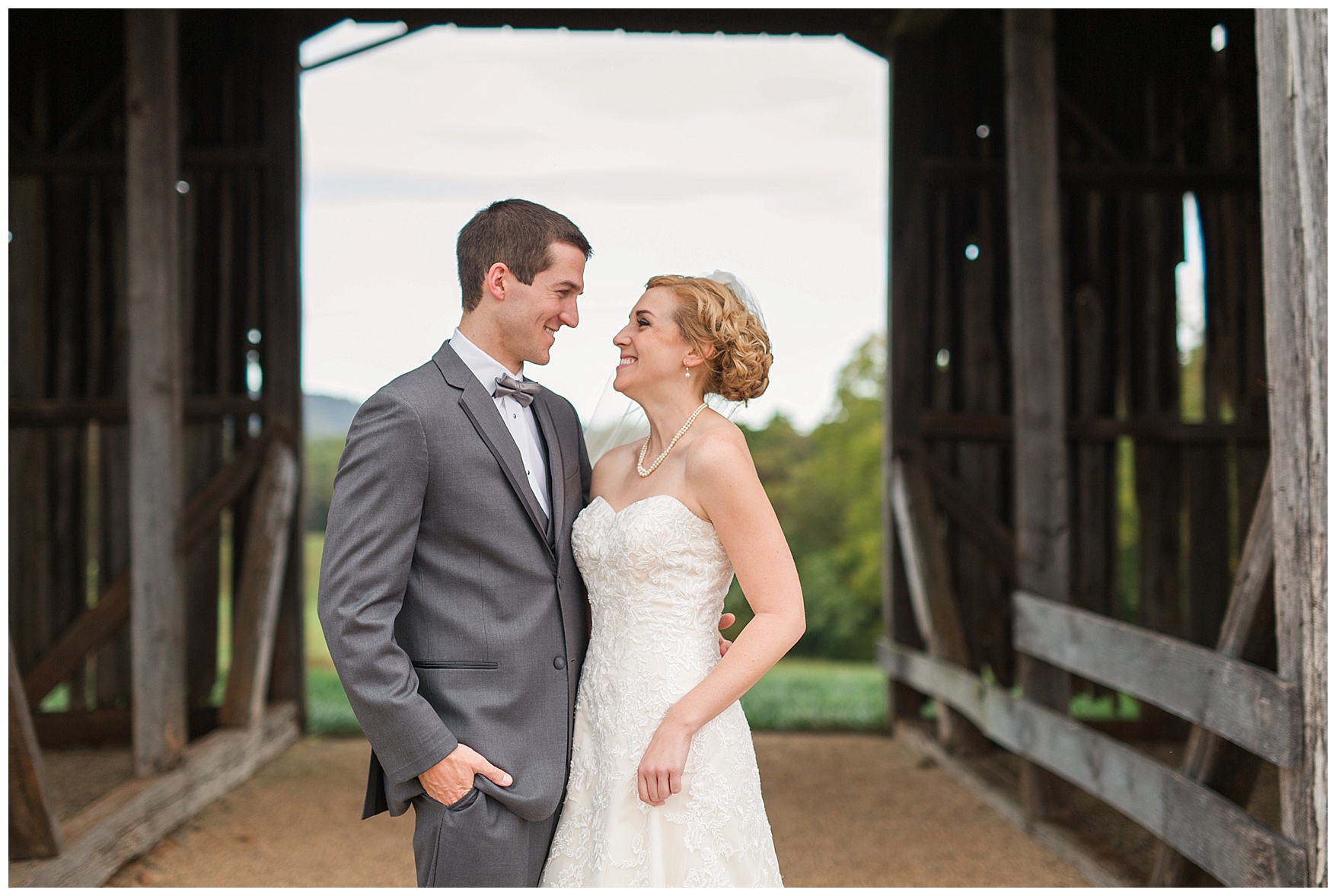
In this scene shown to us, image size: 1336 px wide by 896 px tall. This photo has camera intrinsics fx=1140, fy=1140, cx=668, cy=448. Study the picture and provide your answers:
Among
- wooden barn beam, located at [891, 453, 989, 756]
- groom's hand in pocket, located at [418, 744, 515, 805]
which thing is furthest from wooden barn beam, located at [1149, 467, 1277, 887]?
wooden barn beam, located at [891, 453, 989, 756]

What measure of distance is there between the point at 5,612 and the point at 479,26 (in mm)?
4759

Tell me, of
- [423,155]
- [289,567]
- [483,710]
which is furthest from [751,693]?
[423,155]

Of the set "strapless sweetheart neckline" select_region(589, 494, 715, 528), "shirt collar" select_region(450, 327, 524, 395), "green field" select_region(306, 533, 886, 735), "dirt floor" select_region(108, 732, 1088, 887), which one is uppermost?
"shirt collar" select_region(450, 327, 524, 395)

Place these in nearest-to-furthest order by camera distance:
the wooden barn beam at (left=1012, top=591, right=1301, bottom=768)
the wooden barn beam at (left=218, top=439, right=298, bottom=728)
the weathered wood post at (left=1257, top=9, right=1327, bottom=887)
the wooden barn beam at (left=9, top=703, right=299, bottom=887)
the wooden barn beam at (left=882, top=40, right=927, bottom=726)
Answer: the weathered wood post at (left=1257, top=9, right=1327, bottom=887) < the wooden barn beam at (left=1012, top=591, right=1301, bottom=768) < the wooden barn beam at (left=9, top=703, right=299, bottom=887) < the wooden barn beam at (left=218, top=439, right=298, bottom=728) < the wooden barn beam at (left=882, top=40, right=927, bottom=726)

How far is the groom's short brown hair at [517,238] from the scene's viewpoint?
2.27m

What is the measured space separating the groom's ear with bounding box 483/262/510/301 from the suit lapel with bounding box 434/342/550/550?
0.50ft

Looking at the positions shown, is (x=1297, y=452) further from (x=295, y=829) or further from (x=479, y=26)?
(x=479, y=26)

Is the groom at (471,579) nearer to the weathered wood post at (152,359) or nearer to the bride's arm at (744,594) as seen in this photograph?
the bride's arm at (744,594)

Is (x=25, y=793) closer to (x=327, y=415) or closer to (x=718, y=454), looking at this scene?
(x=718, y=454)

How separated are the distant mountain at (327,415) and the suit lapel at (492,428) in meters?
13.8

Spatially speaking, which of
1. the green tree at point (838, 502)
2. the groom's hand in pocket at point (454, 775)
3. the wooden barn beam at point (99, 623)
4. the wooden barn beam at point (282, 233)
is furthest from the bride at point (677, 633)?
the green tree at point (838, 502)

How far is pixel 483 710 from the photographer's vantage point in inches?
86.0

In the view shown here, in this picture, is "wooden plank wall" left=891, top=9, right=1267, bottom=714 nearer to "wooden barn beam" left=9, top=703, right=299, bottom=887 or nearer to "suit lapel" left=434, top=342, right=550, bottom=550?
"wooden barn beam" left=9, top=703, right=299, bottom=887

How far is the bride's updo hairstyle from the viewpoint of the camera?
96.8 inches
